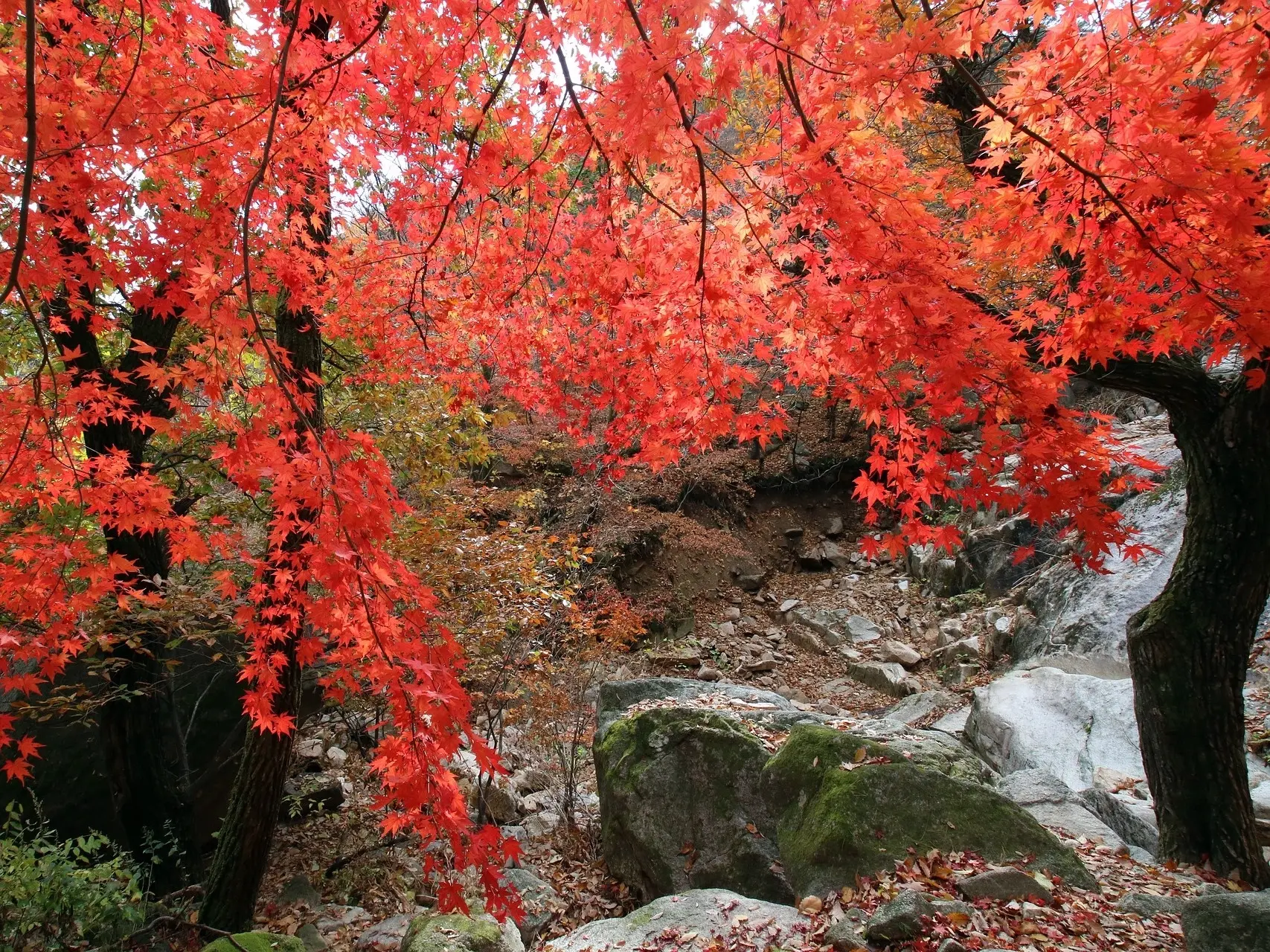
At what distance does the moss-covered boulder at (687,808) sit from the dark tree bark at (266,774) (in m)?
2.43

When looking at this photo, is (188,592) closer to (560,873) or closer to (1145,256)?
(560,873)

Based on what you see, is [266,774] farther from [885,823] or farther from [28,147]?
[28,147]

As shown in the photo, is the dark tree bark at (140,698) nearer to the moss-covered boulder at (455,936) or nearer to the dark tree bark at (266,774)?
the dark tree bark at (266,774)

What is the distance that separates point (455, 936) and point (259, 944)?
0.95 metres

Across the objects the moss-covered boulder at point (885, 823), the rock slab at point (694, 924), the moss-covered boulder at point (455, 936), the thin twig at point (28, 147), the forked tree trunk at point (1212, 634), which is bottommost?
the moss-covered boulder at point (455, 936)

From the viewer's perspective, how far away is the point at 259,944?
328cm

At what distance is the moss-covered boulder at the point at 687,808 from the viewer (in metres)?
4.55

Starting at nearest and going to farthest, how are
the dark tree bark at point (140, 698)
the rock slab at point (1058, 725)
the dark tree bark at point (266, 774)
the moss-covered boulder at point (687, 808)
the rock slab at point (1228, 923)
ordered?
the rock slab at point (1228, 923) < the dark tree bark at point (266, 774) < the moss-covered boulder at point (687, 808) < the dark tree bark at point (140, 698) < the rock slab at point (1058, 725)

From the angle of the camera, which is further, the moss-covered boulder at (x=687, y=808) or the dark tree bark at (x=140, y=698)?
the dark tree bark at (x=140, y=698)

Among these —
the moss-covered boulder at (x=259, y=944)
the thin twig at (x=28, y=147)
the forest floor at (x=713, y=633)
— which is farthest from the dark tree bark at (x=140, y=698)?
the thin twig at (x=28, y=147)

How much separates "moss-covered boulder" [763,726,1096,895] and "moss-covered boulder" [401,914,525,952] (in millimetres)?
1715

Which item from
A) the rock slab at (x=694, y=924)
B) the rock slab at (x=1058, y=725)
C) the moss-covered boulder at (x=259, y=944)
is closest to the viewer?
the moss-covered boulder at (x=259, y=944)

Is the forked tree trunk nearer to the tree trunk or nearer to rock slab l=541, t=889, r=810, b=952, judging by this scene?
rock slab l=541, t=889, r=810, b=952

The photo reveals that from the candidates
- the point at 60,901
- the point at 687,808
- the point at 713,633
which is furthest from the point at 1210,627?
the point at 713,633
